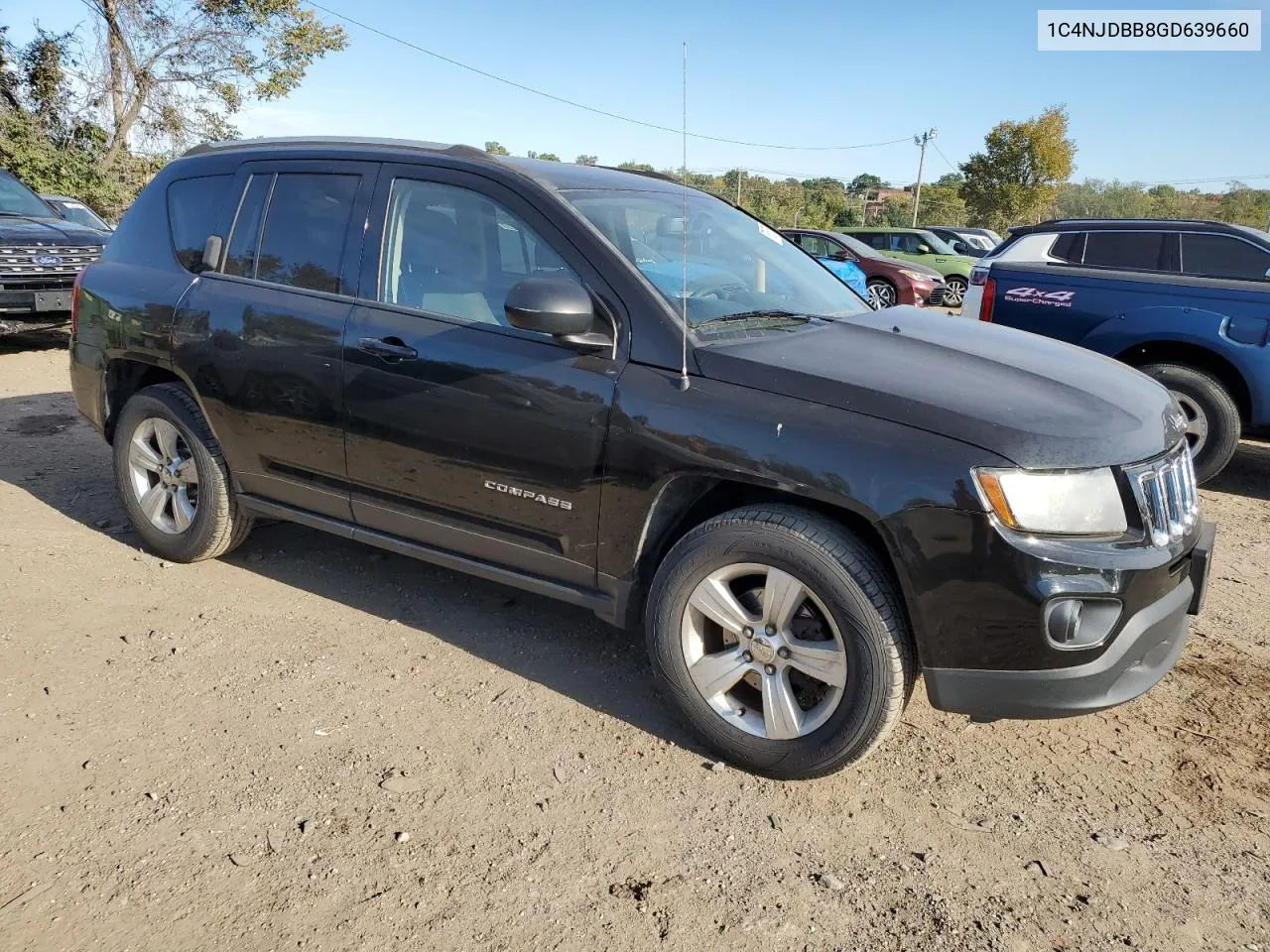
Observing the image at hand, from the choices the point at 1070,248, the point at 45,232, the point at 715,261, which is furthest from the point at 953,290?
the point at 715,261

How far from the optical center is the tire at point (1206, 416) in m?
5.89

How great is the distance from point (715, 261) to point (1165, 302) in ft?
13.7

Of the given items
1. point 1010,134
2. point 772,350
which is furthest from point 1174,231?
point 1010,134

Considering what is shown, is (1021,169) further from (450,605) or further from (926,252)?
(450,605)

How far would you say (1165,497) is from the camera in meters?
2.67

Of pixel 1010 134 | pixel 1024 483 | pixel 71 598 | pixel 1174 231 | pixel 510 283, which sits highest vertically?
pixel 1010 134

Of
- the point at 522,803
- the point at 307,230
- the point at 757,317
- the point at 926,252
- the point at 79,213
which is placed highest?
the point at 926,252

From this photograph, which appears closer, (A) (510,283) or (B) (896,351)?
(B) (896,351)

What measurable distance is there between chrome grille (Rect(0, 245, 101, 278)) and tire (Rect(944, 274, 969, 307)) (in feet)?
48.8

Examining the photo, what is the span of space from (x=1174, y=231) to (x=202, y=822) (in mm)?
7203

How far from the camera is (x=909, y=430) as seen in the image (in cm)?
252

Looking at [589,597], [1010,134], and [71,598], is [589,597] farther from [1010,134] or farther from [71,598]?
[1010,134]

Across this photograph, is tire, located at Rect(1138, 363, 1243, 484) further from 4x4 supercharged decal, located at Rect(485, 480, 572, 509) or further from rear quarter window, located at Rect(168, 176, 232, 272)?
rear quarter window, located at Rect(168, 176, 232, 272)

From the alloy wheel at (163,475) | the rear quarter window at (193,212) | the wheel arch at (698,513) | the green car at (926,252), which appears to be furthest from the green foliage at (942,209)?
the wheel arch at (698,513)
